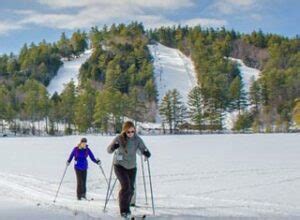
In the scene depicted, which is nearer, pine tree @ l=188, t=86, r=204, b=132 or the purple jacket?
the purple jacket

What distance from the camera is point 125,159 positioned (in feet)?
31.2

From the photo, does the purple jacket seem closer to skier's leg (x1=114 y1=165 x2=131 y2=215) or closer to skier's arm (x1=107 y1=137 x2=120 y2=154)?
skier's leg (x1=114 y1=165 x2=131 y2=215)

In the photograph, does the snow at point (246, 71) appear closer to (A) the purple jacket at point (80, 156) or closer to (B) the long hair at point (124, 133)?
(A) the purple jacket at point (80, 156)

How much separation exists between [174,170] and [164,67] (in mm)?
149569

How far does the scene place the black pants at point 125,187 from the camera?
945cm

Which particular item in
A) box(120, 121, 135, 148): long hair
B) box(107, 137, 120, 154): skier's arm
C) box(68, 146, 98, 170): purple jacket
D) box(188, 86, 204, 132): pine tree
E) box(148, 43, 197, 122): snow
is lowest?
box(68, 146, 98, 170): purple jacket

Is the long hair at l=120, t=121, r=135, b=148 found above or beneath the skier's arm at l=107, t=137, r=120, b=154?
above

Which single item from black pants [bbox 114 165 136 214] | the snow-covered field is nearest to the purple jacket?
the snow-covered field

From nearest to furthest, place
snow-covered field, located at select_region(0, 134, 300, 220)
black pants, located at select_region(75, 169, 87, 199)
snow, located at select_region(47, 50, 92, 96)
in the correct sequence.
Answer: snow-covered field, located at select_region(0, 134, 300, 220) → black pants, located at select_region(75, 169, 87, 199) → snow, located at select_region(47, 50, 92, 96)

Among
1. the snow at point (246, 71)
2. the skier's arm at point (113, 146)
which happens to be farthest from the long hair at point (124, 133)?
the snow at point (246, 71)

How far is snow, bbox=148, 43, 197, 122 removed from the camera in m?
153

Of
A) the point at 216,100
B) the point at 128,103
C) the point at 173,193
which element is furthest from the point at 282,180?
the point at 216,100

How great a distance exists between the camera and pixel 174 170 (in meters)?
20.6

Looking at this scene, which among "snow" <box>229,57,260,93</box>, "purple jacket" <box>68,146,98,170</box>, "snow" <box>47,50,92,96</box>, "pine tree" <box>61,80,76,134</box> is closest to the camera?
"purple jacket" <box>68,146,98,170</box>
